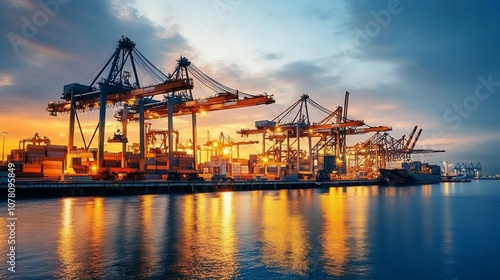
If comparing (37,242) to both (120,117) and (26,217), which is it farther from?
(120,117)

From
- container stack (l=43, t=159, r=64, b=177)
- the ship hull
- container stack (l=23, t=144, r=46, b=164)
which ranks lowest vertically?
the ship hull

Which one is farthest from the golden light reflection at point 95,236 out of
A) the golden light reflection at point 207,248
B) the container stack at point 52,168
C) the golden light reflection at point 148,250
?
the container stack at point 52,168

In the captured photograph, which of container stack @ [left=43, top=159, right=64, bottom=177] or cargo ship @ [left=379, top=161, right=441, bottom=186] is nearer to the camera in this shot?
container stack @ [left=43, top=159, right=64, bottom=177]

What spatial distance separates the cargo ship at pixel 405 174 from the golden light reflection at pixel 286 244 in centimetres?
10968

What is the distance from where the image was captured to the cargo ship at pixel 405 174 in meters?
130

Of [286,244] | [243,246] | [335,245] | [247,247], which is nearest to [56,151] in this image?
[243,246]

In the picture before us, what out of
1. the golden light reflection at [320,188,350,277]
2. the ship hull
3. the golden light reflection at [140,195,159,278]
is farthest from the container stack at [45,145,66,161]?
the ship hull

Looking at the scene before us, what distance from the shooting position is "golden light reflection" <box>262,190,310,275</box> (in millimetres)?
15188

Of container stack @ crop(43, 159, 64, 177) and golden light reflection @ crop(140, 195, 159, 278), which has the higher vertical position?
container stack @ crop(43, 159, 64, 177)

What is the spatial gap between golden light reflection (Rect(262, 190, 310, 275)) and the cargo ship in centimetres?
10968

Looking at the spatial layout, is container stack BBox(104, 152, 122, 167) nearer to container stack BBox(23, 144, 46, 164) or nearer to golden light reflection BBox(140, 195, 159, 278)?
container stack BBox(23, 144, 46, 164)

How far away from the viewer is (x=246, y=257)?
53.9 feet

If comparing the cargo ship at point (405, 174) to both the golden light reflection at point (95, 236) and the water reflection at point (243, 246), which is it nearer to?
the water reflection at point (243, 246)

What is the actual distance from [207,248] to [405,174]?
412 feet
